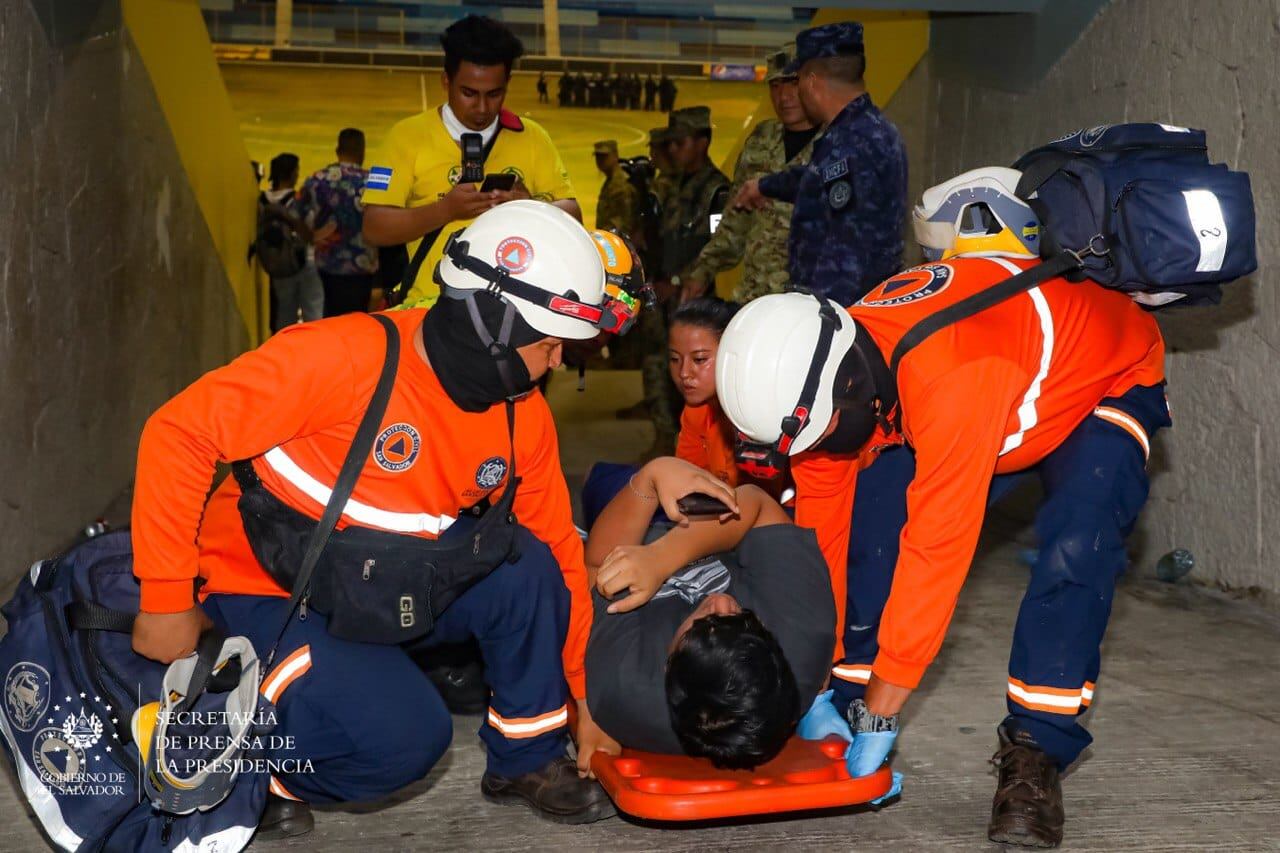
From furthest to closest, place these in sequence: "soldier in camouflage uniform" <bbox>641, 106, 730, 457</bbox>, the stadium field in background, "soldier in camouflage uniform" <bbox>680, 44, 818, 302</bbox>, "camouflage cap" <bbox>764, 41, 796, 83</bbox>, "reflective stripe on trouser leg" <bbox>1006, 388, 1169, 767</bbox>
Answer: the stadium field in background, "soldier in camouflage uniform" <bbox>641, 106, 730, 457</bbox>, "camouflage cap" <bbox>764, 41, 796, 83</bbox>, "soldier in camouflage uniform" <bbox>680, 44, 818, 302</bbox>, "reflective stripe on trouser leg" <bbox>1006, 388, 1169, 767</bbox>

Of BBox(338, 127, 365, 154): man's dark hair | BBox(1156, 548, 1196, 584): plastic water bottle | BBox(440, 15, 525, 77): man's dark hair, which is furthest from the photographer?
BBox(338, 127, 365, 154): man's dark hair

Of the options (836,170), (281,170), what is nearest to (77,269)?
(836,170)

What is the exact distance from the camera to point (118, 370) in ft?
18.3

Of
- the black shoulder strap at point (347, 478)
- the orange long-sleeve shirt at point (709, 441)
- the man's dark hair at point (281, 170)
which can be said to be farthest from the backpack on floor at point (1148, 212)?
the man's dark hair at point (281, 170)

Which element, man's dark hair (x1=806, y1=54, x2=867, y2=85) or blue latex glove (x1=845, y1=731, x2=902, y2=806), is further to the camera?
man's dark hair (x1=806, y1=54, x2=867, y2=85)

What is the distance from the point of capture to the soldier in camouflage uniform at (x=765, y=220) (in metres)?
5.15

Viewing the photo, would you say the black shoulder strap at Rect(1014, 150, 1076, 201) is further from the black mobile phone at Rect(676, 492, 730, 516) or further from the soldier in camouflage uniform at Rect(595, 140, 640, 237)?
the soldier in camouflage uniform at Rect(595, 140, 640, 237)

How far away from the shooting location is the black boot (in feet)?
9.24

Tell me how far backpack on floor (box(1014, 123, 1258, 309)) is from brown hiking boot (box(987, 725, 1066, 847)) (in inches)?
40.2

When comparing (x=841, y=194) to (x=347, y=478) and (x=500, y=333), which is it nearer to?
(x=500, y=333)

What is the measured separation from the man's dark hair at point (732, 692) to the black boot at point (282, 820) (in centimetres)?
81

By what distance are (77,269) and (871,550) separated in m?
3.23

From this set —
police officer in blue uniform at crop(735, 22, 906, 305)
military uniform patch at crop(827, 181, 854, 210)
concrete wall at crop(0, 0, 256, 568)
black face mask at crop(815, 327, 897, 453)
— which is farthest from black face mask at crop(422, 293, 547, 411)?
concrete wall at crop(0, 0, 256, 568)

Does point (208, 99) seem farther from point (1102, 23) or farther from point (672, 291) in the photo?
point (1102, 23)
